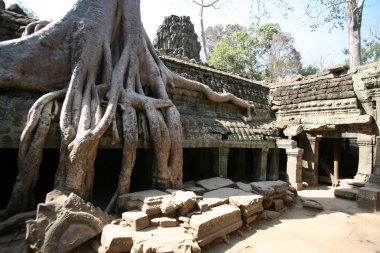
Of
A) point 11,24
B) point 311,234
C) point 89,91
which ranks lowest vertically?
point 311,234

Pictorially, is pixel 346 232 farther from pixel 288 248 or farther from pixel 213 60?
pixel 213 60

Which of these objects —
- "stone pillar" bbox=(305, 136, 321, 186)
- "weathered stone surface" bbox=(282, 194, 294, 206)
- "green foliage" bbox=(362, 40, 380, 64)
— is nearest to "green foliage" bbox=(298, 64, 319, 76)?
"green foliage" bbox=(362, 40, 380, 64)

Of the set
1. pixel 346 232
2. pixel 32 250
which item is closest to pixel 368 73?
pixel 346 232

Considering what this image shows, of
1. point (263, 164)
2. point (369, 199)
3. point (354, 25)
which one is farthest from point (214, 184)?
point (354, 25)

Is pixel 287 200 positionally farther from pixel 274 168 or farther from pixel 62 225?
pixel 62 225

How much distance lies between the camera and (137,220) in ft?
9.48

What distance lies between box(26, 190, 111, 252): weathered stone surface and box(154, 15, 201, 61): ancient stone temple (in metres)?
13.0

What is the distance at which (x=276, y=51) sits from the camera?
23.9m

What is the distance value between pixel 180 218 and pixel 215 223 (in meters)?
0.46

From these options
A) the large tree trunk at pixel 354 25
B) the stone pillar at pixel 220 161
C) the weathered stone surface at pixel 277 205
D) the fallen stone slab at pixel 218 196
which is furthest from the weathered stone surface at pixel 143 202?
the large tree trunk at pixel 354 25

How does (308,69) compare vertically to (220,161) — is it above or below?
above

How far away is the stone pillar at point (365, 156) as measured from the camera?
22.3ft

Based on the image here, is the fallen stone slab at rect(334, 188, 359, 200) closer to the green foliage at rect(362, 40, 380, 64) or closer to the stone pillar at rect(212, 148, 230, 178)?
the stone pillar at rect(212, 148, 230, 178)

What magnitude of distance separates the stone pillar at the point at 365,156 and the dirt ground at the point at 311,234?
2115mm
